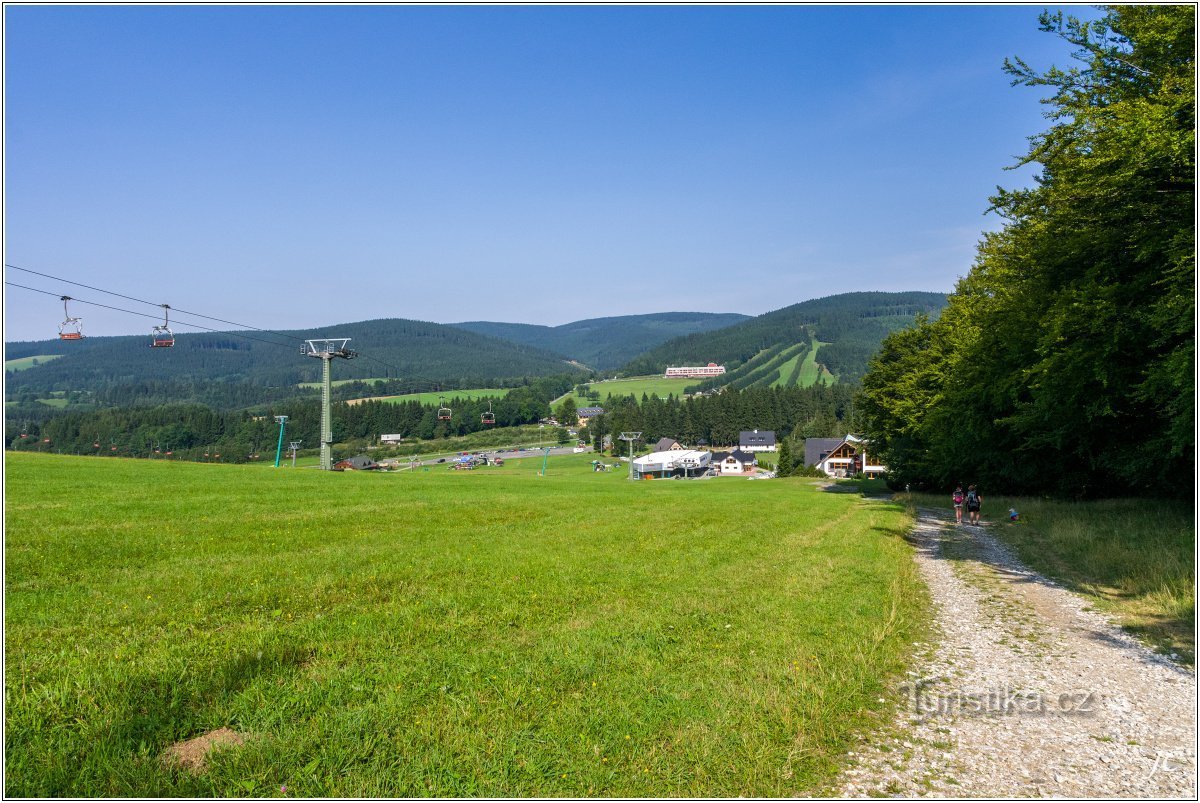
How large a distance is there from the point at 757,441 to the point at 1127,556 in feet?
503

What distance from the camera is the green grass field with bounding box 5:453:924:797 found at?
19.5ft

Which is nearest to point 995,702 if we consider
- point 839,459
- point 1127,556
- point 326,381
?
point 1127,556

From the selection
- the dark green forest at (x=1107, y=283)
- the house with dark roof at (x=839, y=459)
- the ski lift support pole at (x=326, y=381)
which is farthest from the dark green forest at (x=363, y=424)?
the dark green forest at (x=1107, y=283)

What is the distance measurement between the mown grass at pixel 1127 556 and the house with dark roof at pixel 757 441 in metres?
136

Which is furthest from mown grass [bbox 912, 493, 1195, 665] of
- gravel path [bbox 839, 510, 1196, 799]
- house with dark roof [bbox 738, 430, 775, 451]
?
house with dark roof [bbox 738, 430, 775, 451]

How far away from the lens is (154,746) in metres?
6.02

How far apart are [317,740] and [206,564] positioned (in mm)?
8313

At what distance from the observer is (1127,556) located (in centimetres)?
1652

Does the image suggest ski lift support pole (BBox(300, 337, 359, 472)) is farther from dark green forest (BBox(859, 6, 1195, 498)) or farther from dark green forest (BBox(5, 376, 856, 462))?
dark green forest (BBox(5, 376, 856, 462))

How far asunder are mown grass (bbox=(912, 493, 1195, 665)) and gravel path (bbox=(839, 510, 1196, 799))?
695mm

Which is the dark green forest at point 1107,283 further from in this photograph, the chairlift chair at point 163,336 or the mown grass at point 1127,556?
the chairlift chair at point 163,336

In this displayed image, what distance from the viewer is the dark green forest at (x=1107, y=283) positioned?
671 inches

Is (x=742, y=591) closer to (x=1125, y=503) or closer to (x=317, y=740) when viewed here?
(x=317, y=740)

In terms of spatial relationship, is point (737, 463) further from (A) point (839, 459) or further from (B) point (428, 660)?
(B) point (428, 660)
